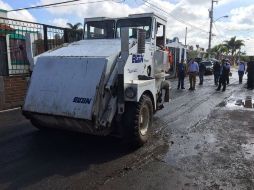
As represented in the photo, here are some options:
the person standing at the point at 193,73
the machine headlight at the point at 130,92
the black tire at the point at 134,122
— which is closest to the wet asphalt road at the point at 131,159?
the black tire at the point at 134,122

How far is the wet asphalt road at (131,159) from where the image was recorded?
4.75 meters

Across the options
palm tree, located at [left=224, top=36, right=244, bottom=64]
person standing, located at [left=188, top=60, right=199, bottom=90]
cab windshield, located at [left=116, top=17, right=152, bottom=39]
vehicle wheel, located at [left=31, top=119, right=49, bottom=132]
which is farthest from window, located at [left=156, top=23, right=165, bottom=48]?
palm tree, located at [left=224, top=36, right=244, bottom=64]

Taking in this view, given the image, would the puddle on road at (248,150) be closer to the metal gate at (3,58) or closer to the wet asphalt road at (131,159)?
the wet asphalt road at (131,159)

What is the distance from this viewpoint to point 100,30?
8.05 metres

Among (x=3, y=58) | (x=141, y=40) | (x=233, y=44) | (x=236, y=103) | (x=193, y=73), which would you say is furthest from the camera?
(x=233, y=44)

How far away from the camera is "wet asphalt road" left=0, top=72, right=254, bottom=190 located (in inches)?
187

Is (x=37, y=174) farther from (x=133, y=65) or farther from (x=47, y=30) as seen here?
(x=47, y=30)

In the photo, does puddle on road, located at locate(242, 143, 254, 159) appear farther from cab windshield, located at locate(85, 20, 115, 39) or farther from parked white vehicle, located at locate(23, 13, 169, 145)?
cab windshield, located at locate(85, 20, 115, 39)

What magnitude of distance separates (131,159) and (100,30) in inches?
145

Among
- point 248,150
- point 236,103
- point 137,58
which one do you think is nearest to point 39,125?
point 137,58

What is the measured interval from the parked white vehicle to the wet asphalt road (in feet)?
1.47

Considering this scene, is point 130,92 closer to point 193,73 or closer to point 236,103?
point 236,103

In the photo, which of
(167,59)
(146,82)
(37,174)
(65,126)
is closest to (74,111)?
(65,126)

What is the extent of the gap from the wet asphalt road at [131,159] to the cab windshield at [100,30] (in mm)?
2542
